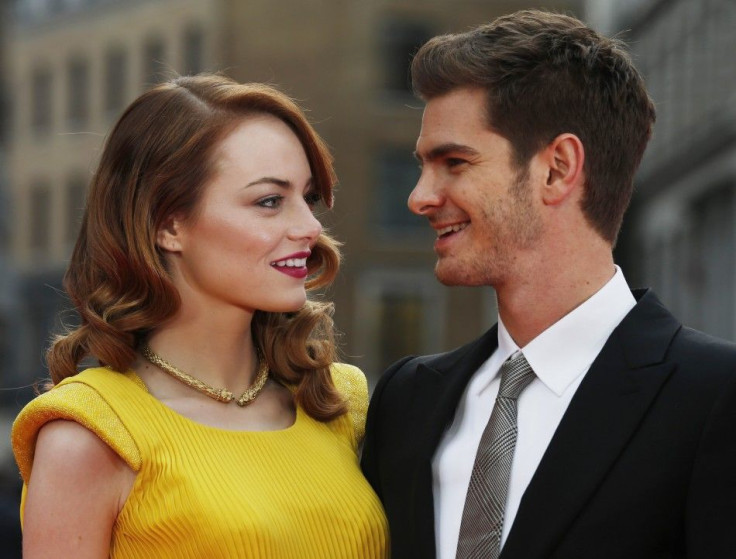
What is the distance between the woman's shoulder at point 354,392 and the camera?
4402 mm

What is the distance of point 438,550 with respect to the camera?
3.59m

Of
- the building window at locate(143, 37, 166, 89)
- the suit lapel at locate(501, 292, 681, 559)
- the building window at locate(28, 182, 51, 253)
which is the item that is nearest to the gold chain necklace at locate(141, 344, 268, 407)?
the suit lapel at locate(501, 292, 681, 559)

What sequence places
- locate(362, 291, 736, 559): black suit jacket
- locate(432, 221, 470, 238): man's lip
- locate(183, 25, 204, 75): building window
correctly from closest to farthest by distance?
locate(362, 291, 736, 559): black suit jacket, locate(432, 221, 470, 238): man's lip, locate(183, 25, 204, 75): building window

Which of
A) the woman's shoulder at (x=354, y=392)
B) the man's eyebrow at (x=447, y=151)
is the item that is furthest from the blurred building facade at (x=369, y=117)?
the man's eyebrow at (x=447, y=151)

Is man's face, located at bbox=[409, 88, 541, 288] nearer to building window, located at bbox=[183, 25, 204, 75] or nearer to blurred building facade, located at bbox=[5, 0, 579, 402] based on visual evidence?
blurred building facade, located at bbox=[5, 0, 579, 402]

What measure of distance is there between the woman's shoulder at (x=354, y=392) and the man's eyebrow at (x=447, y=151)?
0.95 metres

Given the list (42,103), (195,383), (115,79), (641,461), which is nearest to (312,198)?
(195,383)

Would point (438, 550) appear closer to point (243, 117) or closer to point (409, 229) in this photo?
point (243, 117)

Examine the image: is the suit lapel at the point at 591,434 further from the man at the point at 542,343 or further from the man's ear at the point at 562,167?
the man's ear at the point at 562,167

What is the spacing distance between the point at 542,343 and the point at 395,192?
2602cm

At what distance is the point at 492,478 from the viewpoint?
347 centimetres

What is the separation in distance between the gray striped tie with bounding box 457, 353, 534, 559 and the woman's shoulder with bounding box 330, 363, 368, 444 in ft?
2.90

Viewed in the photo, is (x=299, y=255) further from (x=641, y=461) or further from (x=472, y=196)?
(x=641, y=461)

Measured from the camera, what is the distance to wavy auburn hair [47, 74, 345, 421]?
3932 mm
